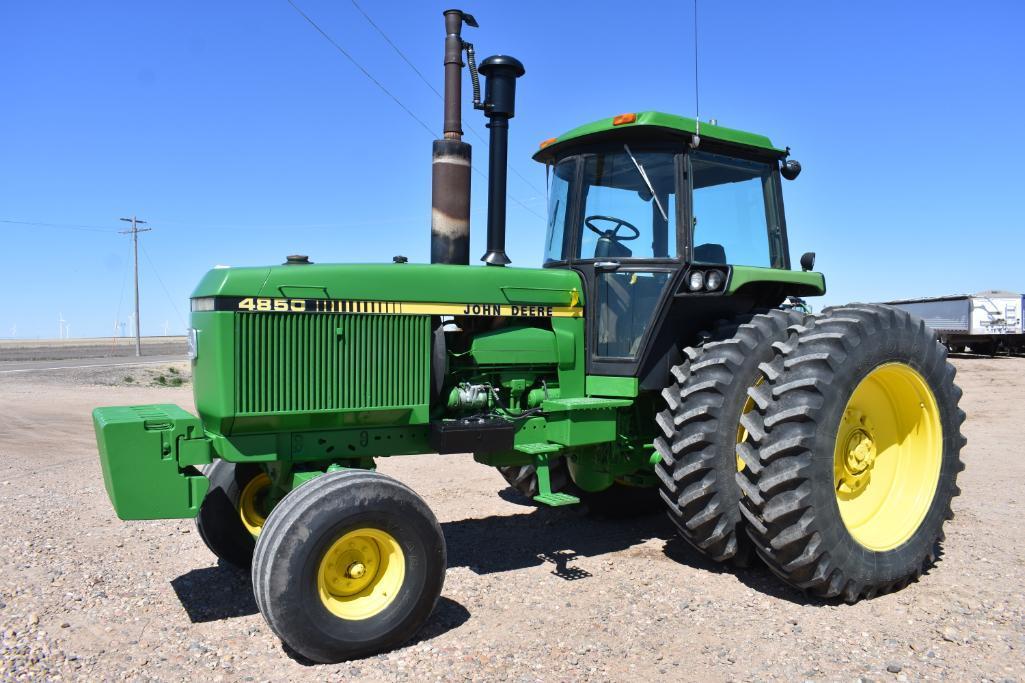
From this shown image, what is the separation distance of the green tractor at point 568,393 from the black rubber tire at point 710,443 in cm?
2

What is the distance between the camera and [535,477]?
6270 millimetres

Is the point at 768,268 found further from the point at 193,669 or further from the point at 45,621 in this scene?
the point at 45,621

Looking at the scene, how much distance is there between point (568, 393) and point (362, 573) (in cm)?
186

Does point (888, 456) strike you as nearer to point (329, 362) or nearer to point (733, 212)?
point (733, 212)

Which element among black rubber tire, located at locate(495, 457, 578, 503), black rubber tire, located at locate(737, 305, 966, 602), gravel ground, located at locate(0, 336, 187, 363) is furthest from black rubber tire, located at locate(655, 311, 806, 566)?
gravel ground, located at locate(0, 336, 187, 363)

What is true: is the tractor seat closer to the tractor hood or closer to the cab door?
the cab door

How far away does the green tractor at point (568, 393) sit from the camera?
161 inches

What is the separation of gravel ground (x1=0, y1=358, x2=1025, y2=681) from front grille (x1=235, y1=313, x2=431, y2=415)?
48.4 inches

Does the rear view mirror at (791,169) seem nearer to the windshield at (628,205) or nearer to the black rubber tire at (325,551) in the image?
the windshield at (628,205)

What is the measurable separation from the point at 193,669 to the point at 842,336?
386 centimetres

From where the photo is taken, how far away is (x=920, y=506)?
519 cm

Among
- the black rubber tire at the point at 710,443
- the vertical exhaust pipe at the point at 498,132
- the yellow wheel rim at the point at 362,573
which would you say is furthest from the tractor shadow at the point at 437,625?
the vertical exhaust pipe at the point at 498,132

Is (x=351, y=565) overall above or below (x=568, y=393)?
below

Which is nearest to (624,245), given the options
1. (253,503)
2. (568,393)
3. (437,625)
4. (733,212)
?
(733,212)
